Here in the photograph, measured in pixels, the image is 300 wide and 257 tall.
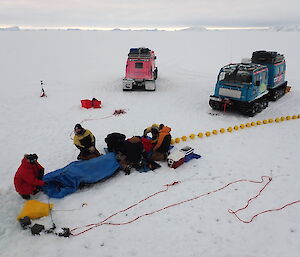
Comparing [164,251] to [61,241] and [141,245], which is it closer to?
[141,245]

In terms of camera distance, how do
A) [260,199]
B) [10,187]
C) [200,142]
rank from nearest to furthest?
[260,199]
[10,187]
[200,142]

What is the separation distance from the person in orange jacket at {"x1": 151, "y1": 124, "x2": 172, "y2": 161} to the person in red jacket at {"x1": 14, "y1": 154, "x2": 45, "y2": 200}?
10.3 ft

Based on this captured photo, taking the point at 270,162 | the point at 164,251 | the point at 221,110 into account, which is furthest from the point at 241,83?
the point at 164,251

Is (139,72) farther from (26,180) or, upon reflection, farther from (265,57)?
(26,180)

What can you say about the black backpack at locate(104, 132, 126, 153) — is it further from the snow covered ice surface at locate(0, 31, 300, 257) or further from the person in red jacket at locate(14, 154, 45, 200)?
the person in red jacket at locate(14, 154, 45, 200)

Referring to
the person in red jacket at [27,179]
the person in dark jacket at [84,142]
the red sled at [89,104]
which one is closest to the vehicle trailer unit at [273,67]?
the red sled at [89,104]

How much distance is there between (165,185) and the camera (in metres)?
6.46

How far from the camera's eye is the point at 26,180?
579 centimetres

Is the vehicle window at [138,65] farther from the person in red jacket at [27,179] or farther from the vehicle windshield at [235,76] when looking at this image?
the person in red jacket at [27,179]

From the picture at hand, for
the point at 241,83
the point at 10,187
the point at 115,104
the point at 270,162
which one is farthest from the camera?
the point at 115,104

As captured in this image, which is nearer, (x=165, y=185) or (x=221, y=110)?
(x=165, y=185)

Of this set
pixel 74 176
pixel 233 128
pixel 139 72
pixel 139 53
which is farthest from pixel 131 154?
pixel 139 53

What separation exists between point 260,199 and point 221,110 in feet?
21.9

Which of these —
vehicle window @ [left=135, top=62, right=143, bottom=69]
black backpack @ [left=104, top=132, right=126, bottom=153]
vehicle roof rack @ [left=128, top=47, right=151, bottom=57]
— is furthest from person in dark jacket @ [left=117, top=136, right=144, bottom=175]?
vehicle roof rack @ [left=128, top=47, right=151, bottom=57]
